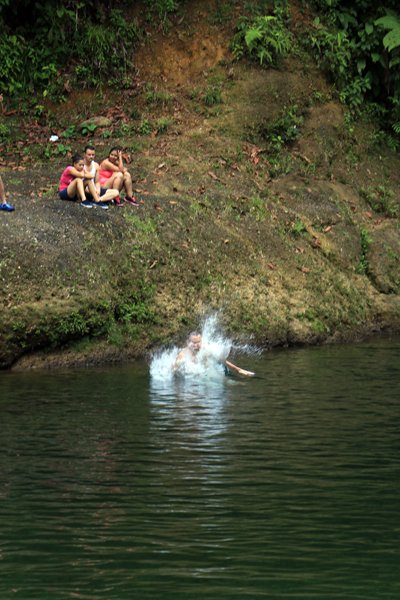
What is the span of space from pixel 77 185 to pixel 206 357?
4.47m

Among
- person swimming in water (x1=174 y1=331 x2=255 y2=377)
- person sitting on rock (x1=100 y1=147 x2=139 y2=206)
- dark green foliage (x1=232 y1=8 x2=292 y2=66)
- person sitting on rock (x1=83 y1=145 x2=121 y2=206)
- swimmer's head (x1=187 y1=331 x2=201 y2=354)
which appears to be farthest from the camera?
dark green foliage (x1=232 y1=8 x2=292 y2=66)

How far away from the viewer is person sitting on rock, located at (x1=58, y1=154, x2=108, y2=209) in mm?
21031

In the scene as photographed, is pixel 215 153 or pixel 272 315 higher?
pixel 215 153

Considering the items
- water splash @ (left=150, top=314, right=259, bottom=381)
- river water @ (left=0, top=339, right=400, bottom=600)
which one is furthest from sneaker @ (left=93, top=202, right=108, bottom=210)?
river water @ (left=0, top=339, right=400, bottom=600)

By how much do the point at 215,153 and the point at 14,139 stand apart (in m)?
4.52

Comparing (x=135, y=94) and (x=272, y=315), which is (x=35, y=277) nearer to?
(x=272, y=315)

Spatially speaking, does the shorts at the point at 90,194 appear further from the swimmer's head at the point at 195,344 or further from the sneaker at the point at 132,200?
the swimmer's head at the point at 195,344

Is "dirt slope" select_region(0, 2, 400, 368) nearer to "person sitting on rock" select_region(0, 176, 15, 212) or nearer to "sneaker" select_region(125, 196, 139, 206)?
"person sitting on rock" select_region(0, 176, 15, 212)

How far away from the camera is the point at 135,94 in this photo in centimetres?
2688

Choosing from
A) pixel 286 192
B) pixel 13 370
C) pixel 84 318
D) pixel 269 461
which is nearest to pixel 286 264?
pixel 286 192

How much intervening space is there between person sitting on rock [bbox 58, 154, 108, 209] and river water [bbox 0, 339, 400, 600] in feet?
15.8

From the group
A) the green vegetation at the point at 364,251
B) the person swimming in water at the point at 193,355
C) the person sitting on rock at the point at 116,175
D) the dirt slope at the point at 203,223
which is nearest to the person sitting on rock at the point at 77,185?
the dirt slope at the point at 203,223

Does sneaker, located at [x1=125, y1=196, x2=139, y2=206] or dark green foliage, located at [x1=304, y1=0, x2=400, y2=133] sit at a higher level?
dark green foliage, located at [x1=304, y1=0, x2=400, y2=133]

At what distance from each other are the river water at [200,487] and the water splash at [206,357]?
0.71 metres
